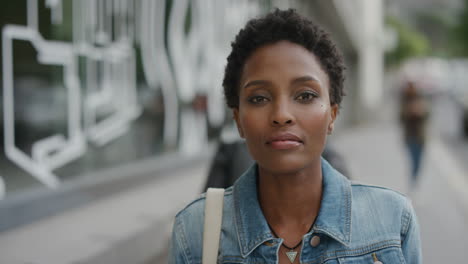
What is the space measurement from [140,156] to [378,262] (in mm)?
5627

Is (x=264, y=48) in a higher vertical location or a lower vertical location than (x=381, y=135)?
higher

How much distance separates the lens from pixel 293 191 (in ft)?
5.38

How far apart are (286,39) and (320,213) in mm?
559

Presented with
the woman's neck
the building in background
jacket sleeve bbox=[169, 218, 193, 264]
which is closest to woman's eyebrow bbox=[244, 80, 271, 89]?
the woman's neck

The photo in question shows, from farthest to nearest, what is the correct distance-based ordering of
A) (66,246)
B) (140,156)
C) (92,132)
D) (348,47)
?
(348,47), (140,156), (92,132), (66,246)

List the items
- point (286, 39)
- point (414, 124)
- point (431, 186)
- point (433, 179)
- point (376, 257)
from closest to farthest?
point (376, 257) < point (286, 39) < point (414, 124) < point (431, 186) < point (433, 179)

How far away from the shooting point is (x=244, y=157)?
3037 millimetres

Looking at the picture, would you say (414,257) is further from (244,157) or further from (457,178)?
(457,178)

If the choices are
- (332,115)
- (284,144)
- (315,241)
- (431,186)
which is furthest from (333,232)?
(431,186)

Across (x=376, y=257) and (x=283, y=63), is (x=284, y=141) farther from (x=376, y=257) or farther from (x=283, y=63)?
(x=376, y=257)

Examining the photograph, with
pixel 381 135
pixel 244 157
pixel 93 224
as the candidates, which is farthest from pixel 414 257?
pixel 381 135

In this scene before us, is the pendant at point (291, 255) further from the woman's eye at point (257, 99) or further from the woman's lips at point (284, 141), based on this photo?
the woman's eye at point (257, 99)

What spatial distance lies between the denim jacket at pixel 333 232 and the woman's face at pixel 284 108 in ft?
0.53

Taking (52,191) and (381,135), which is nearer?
(52,191)
